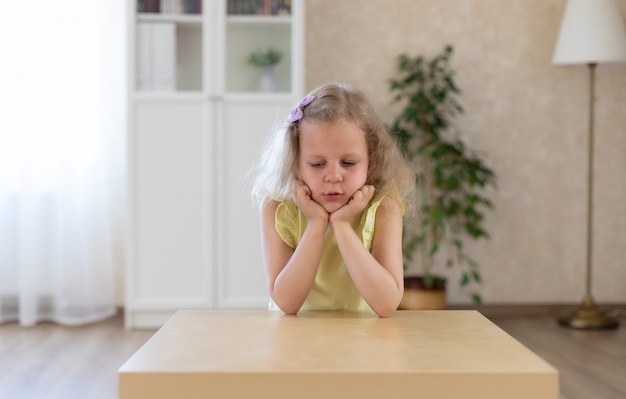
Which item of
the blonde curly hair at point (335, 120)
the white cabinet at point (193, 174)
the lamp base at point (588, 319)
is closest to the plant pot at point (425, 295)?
the lamp base at point (588, 319)

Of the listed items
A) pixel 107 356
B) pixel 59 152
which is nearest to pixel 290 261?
pixel 107 356

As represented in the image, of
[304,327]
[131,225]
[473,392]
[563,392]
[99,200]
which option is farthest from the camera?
[99,200]

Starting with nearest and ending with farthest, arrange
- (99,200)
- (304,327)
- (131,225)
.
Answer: (304,327)
(131,225)
(99,200)

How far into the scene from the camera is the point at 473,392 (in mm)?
857

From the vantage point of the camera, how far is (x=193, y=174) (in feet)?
12.0

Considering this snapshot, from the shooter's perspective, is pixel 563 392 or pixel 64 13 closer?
pixel 563 392

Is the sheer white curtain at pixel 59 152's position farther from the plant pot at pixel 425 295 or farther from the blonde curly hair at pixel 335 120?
the blonde curly hair at pixel 335 120

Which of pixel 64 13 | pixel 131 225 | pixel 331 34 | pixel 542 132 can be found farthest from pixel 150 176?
pixel 542 132

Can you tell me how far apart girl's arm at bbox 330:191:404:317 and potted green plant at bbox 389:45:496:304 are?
7.09 ft

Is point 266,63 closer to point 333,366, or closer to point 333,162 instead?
point 333,162

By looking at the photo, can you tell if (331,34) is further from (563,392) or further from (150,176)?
(563,392)

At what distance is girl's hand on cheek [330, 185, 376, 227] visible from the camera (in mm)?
1542

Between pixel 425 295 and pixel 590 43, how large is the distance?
4.62 feet

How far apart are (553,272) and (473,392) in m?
3.45
